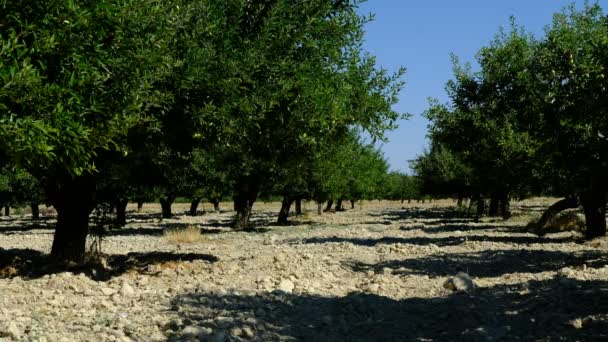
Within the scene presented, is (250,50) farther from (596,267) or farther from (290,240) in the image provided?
(290,240)

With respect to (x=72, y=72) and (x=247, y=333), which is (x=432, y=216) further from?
(x=72, y=72)

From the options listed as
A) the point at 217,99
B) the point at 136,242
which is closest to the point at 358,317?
the point at 217,99

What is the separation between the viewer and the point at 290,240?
80.9 ft

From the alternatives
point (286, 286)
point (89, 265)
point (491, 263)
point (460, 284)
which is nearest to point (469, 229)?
point (491, 263)

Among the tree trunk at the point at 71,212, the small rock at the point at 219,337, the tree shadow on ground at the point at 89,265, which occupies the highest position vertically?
the tree trunk at the point at 71,212

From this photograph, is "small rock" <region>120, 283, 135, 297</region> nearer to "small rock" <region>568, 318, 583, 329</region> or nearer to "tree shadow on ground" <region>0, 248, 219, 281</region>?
"tree shadow on ground" <region>0, 248, 219, 281</region>

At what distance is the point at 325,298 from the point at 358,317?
1.27 m

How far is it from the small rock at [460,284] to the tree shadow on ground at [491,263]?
5.57 feet

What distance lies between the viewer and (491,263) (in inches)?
617

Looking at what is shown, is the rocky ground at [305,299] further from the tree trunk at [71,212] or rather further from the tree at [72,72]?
the tree at [72,72]

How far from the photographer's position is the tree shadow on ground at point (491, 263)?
1431 cm

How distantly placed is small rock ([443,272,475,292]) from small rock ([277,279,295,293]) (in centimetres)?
307

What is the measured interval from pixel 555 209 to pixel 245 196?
16.1 meters

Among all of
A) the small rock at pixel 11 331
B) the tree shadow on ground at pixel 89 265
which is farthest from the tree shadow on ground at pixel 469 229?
the small rock at pixel 11 331
